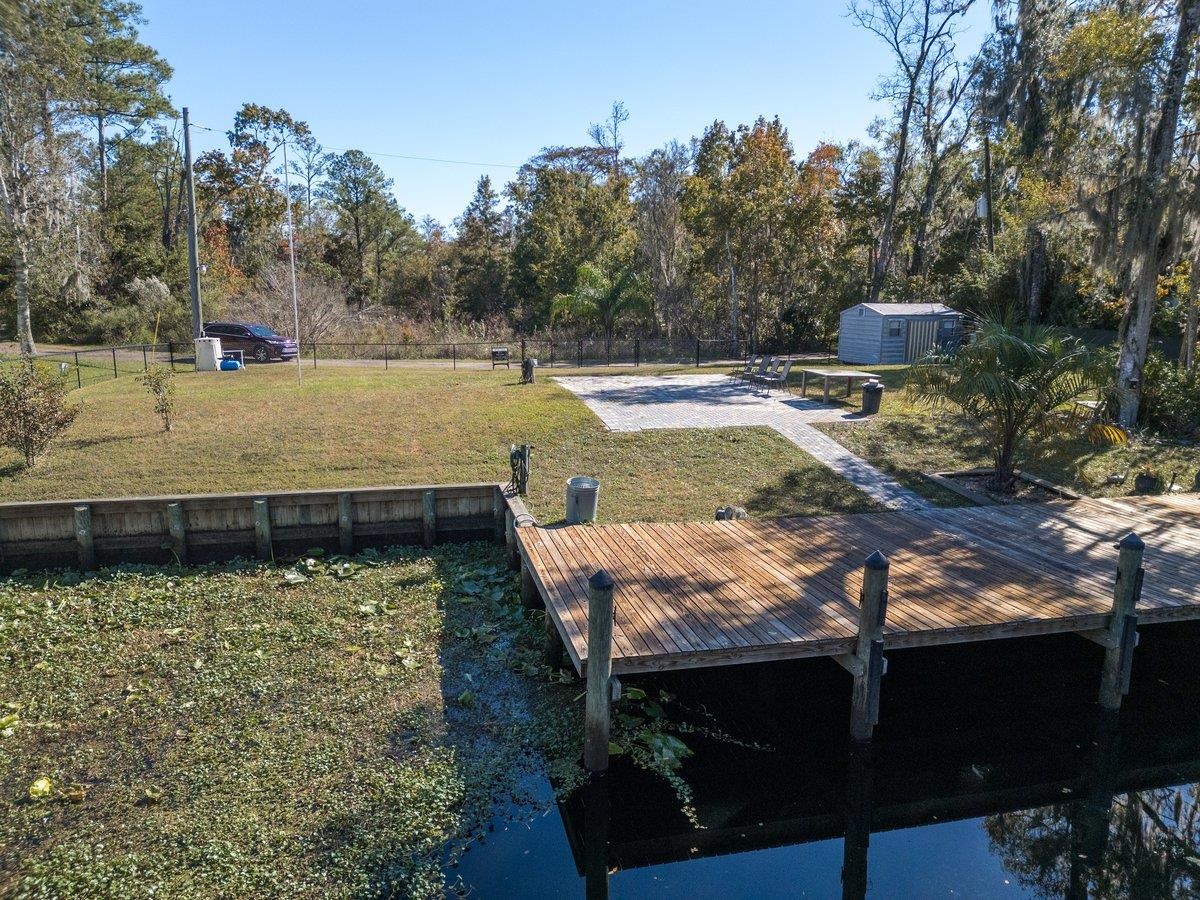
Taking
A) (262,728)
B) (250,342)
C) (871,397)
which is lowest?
(262,728)

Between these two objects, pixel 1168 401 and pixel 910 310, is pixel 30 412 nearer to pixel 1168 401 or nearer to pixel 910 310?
pixel 1168 401

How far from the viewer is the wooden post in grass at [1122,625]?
23.2 ft

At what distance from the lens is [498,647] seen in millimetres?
8531

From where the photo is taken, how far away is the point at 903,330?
26484mm

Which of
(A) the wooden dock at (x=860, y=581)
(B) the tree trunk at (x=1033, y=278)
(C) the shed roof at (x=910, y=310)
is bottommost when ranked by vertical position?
(A) the wooden dock at (x=860, y=581)

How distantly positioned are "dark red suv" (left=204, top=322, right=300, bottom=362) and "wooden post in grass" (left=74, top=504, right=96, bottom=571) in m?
17.0

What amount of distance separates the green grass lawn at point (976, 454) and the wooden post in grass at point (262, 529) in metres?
9.03

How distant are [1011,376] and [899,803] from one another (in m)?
6.84

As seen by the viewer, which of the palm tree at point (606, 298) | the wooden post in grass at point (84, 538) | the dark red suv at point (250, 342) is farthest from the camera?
the palm tree at point (606, 298)

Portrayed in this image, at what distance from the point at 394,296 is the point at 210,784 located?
40262 millimetres

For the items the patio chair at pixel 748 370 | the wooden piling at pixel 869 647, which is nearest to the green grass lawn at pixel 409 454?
the wooden piling at pixel 869 647

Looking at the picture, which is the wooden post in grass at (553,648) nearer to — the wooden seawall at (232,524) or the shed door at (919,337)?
the wooden seawall at (232,524)

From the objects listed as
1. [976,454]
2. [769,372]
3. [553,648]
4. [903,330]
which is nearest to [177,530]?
[553,648]

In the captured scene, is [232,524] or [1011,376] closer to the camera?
[232,524]
